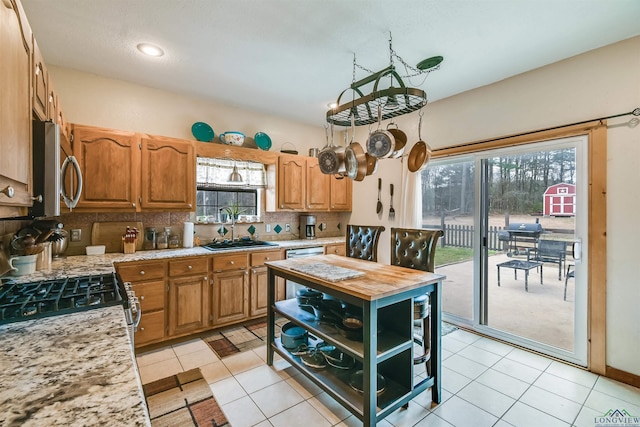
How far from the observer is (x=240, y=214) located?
4.05 m

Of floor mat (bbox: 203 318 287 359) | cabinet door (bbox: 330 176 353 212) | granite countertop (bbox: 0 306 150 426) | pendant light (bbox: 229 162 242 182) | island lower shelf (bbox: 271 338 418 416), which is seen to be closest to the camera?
granite countertop (bbox: 0 306 150 426)

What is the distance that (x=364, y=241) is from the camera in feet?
10.2

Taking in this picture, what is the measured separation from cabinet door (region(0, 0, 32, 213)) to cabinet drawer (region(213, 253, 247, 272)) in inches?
81.6

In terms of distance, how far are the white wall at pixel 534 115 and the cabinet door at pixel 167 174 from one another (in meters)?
0.39

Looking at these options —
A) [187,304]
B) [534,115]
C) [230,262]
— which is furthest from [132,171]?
[534,115]

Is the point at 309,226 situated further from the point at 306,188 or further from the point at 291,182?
the point at 291,182

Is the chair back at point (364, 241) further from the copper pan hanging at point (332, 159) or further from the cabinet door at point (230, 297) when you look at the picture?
the cabinet door at point (230, 297)

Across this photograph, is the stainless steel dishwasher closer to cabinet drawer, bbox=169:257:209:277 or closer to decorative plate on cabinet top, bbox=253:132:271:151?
cabinet drawer, bbox=169:257:209:277

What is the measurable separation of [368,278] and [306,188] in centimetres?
239

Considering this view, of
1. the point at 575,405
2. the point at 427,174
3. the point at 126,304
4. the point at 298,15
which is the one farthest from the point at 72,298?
the point at 427,174

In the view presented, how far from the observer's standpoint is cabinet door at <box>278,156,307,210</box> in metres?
3.99

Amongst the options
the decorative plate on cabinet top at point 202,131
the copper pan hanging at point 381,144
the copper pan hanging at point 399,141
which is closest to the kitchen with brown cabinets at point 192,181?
the decorative plate on cabinet top at point 202,131

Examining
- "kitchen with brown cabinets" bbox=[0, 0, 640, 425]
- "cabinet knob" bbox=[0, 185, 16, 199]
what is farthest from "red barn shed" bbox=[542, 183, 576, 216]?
"cabinet knob" bbox=[0, 185, 16, 199]

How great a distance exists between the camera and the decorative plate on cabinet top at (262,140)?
397 cm
